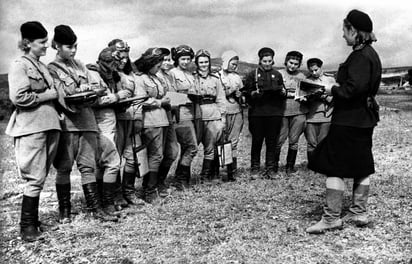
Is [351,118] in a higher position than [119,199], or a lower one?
higher

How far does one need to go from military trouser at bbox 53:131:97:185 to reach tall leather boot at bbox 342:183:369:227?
303 centimetres

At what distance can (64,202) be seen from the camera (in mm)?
5453

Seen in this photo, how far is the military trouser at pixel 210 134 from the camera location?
7.29 m

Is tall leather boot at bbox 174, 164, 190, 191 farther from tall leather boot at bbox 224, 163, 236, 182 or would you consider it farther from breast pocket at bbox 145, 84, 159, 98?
breast pocket at bbox 145, 84, 159, 98

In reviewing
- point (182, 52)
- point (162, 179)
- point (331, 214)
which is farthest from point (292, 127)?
point (331, 214)

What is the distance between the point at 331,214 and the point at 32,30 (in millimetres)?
3626

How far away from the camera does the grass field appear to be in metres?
4.38

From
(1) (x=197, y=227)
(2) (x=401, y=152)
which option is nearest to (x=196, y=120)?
(1) (x=197, y=227)

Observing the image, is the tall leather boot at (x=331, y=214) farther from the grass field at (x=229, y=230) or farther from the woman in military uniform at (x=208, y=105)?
the woman in military uniform at (x=208, y=105)

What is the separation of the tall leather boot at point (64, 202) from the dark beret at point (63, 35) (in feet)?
5.53

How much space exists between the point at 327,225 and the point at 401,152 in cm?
547

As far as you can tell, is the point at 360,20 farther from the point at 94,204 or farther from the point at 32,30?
the point at 94,204

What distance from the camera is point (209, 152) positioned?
7.52 m

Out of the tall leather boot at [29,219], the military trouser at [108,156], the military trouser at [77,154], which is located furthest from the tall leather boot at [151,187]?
the tall leather boot at [29,219]
